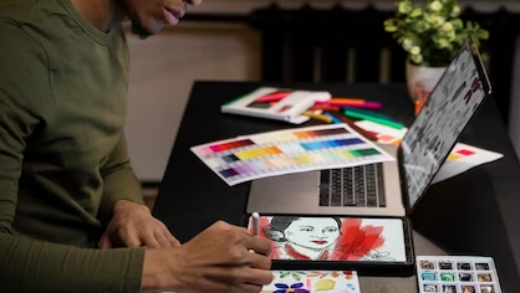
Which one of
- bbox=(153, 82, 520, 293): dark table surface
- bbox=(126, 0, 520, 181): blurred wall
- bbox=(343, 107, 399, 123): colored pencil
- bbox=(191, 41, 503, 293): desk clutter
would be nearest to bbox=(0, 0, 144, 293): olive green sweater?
bbox=(153, 82, 520, 293): dark table surface

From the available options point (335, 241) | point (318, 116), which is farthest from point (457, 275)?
point (318, 116)

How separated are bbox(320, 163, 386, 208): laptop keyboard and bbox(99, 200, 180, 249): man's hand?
30 cm

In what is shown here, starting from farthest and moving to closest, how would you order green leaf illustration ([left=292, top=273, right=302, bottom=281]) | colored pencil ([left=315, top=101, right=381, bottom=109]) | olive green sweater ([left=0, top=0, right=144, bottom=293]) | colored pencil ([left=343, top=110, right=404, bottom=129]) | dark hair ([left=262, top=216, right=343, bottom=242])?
1. colored pencil ([left=315, top=101, right=381, bottom=109])
2. colored pencil ([left=343, top=110, right=404, bottom=129])
3. dark hair ([left=262, top=216, right=343, bottom=242])
4. green leaf illustration ([left=292, top=273, right=302, bottom=281])
5. olive green sweater ([left=0, top=0, right=144, bottom=293])

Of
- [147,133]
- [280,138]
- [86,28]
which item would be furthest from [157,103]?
[86,28]

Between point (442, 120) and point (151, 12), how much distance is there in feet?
1.88

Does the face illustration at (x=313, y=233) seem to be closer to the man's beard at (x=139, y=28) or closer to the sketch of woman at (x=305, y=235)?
the sketch of woman at (x=305, y=235)

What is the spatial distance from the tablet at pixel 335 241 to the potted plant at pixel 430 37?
0.60m

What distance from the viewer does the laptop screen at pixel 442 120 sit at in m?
1.38

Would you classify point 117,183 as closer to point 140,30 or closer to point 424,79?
point 140,30

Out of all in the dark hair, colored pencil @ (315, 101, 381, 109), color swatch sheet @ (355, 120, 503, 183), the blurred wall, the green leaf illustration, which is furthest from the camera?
the blurred wall

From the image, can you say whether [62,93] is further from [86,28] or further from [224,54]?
[224,54]

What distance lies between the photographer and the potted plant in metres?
1.82

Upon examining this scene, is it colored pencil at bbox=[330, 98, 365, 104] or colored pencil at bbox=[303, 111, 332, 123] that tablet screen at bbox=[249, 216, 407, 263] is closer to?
colored pencil at bbox=[303, 111, 332, 123]

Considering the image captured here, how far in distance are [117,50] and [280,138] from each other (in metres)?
0.42
